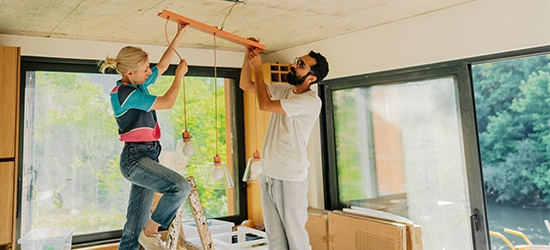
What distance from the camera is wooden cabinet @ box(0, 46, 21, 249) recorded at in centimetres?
273

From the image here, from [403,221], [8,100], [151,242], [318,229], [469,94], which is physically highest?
[8,100]

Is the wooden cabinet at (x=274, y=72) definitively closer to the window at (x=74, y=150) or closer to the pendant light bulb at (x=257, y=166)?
the window at (x=74, y=150)

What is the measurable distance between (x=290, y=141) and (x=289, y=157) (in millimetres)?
97

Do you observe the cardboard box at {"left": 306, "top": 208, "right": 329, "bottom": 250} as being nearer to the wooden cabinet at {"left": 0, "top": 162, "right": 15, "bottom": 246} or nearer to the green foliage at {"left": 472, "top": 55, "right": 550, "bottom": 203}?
the green foliage at {"left": 472, "top": 55, "right": 550, "bottom": 203}

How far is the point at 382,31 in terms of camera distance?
324 cm

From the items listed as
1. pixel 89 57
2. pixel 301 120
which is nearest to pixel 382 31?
pixel 301 120

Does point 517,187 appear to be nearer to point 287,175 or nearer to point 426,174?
point 426,174

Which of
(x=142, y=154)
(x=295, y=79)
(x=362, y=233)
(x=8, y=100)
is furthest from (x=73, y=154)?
(x=362, y=233)

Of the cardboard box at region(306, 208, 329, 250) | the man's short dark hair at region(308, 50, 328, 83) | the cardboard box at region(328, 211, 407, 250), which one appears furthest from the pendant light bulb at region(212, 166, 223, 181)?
the cardboard box at region(306, 208, 329, 250)

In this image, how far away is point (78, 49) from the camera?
3.38 metres

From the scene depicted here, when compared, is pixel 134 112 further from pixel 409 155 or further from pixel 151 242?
pixel 409 155

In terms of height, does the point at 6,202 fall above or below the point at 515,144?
below

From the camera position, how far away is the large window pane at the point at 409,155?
2875mm

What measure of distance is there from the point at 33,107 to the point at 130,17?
50.3 inches
